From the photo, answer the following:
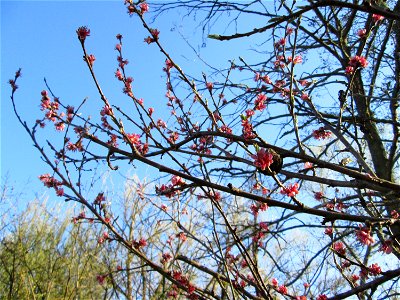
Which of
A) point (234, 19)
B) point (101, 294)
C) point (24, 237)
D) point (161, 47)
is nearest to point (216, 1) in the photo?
point (234, 19)

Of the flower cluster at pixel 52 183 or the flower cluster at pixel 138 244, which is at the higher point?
the flower cluster at pixel 52 183

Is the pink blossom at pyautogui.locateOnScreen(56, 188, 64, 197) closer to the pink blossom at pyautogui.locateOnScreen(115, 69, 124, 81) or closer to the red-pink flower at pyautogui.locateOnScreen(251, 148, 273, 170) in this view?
the pink blossom at pyautogui.locateOnScreen(115, 69, 124, 81)

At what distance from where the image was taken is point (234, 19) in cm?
432

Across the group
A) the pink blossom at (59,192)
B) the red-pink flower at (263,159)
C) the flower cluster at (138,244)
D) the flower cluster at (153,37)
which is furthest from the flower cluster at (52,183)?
the red-pink flower at (263,159)

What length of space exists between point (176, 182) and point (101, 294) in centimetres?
829

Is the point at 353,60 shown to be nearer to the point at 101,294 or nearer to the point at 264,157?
the point at 264,157

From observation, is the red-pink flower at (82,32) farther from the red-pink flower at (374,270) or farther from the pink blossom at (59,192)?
the red-pink flower at (374,270)

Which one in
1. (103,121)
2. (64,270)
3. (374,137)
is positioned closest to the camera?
(103,121)

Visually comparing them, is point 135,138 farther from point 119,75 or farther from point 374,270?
point 374,270

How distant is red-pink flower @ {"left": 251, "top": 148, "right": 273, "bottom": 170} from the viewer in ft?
5.16

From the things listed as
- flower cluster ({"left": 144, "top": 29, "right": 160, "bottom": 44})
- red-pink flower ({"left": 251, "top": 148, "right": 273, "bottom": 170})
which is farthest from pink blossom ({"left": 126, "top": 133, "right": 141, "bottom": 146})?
red-pink flower ({"left": 251, "top": 148, "right": 273, "bottom": 170})

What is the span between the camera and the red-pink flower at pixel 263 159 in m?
1.57

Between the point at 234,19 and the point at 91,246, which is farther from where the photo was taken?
the point at 91,246

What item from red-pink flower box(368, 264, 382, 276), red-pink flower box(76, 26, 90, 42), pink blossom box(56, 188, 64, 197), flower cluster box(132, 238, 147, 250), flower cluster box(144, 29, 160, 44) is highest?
flower cluster box(144, 29, 160, 44)
